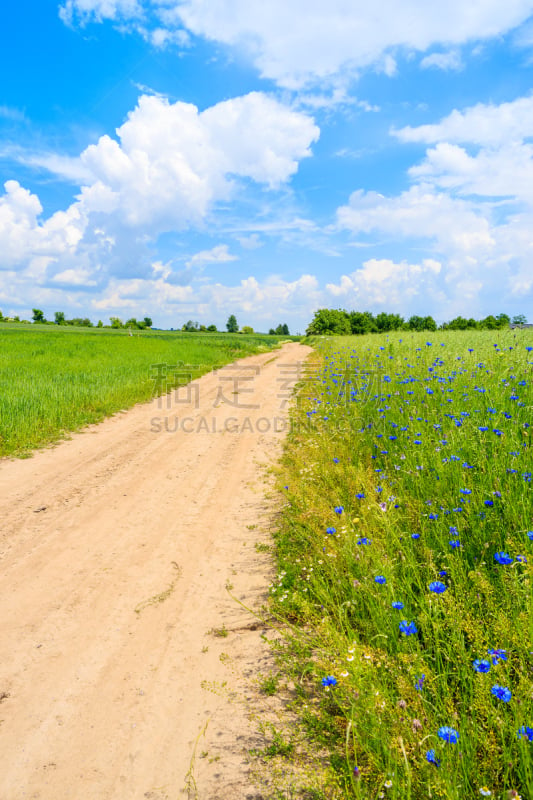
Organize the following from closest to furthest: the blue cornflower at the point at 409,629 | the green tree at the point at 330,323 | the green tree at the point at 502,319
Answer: the blue cornflower at the point at 409,629 → the green tree at the point at 502,319 → the green tree at the point at 330,323

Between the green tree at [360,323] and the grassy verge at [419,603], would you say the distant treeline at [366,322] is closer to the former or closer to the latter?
the green tree at [360,323]

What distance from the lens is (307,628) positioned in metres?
3.13

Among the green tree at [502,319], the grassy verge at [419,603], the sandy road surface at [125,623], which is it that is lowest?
the sandy road surface at [125,623]

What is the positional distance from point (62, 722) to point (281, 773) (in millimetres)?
1359

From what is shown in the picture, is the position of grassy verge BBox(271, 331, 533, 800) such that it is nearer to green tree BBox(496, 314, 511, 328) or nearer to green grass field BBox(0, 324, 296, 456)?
green grass field BBox(0, 324, 296, 456)

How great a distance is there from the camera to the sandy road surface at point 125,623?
2.26 m

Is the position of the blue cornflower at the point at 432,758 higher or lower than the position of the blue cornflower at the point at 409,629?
lower

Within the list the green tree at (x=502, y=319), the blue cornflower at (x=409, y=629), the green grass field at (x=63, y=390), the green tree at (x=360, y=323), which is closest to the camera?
the blue cornflower at (x=409, y=629)

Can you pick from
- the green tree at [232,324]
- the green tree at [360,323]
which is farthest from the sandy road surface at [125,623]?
the green tree at [232,324]

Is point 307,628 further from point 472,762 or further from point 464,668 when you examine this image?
point 472,762

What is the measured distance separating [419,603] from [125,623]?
2281mm

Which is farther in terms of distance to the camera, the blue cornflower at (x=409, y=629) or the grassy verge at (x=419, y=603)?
the blue cornflower at (x=409, y=629)

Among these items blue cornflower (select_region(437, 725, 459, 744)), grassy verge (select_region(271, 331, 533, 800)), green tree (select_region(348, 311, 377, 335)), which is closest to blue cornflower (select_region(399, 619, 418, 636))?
grassy verge (select_region(271, 331, 533, 800))

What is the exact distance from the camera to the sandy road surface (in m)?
2.26
